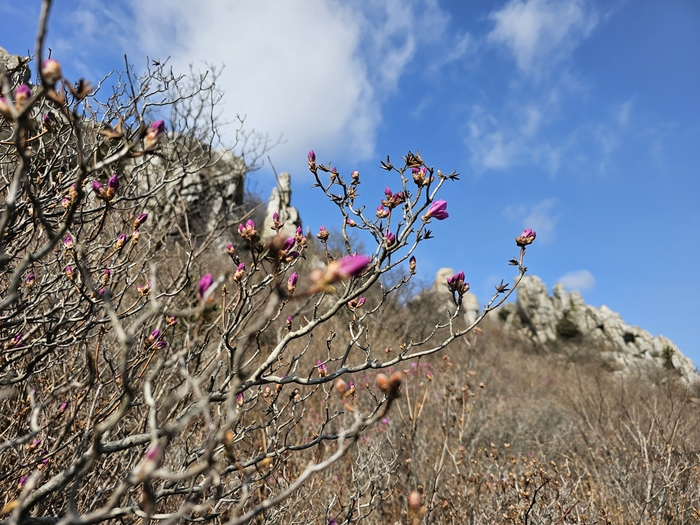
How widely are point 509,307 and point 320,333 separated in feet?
91.6

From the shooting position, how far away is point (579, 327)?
2844 cm

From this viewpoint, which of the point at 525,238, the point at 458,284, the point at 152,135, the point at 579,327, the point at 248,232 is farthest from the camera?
the point at 579,327

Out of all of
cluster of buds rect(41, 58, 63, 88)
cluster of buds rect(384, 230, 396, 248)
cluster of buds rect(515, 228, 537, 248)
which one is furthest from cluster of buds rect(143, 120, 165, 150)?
cluster of buds rect(515, 228, 537, 248)

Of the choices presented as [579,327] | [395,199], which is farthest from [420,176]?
[579,327]

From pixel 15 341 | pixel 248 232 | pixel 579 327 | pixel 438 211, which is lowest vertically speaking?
pixel 15 341

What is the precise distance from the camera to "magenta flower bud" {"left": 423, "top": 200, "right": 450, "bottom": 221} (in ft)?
5.36

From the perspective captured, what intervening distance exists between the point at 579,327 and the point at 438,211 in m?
31.6

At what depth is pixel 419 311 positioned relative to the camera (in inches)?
666

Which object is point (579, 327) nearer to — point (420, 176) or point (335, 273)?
point (420, 176)

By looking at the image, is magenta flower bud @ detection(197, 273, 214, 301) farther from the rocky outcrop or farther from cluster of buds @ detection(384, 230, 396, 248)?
the rocky outcrop

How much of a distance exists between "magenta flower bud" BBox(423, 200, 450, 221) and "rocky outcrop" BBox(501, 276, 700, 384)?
1000 inches

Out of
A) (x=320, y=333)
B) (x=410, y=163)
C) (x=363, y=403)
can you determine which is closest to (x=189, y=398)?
(x=410, y=163)

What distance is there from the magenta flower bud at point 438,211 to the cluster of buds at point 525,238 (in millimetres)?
495

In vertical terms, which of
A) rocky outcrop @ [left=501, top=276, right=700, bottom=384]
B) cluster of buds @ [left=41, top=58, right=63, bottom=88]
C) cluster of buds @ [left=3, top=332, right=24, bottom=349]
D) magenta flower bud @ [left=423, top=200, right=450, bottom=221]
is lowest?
cluster of buds @ [left=3, top=332, right=24, bottom=349]
